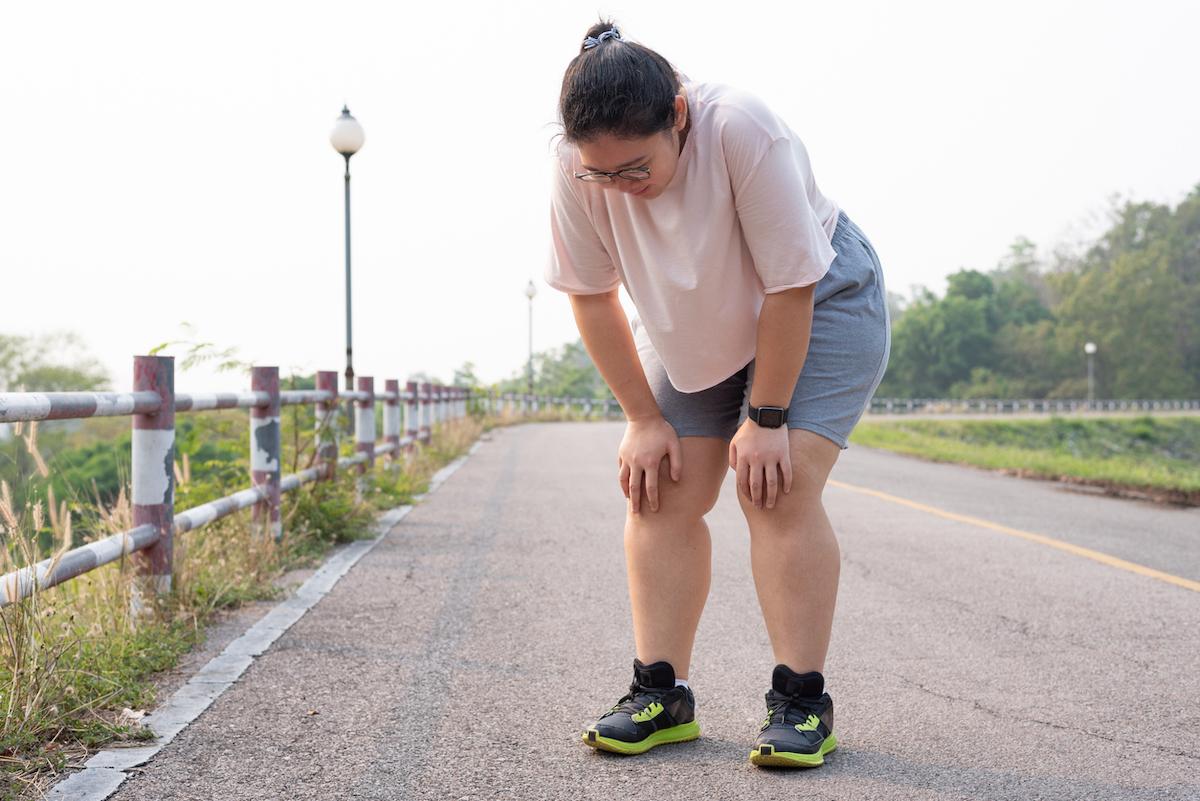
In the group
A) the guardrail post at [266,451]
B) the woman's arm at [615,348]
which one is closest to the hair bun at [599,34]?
the woman's arm at [615,348]

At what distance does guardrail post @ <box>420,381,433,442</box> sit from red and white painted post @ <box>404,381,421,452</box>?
38 centimetres

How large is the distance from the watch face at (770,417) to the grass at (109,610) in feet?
5.74

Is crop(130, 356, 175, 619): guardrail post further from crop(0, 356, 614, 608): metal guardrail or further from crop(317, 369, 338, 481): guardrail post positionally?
crop(317, 369, 338, 481): guardrail post

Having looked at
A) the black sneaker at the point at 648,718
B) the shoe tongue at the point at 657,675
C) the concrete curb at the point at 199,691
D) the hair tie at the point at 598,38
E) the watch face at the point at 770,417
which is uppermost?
the hair tie at the point at 598,38

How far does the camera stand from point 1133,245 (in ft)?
325

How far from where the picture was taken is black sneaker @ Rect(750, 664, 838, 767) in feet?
8.99

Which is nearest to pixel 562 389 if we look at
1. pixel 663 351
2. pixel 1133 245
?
pixel 663 351

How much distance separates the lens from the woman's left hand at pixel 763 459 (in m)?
2.76

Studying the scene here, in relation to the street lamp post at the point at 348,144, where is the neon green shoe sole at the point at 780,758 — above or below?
below

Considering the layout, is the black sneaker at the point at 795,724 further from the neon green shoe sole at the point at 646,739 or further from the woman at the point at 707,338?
the neon green shoe sole at the point at 646,739

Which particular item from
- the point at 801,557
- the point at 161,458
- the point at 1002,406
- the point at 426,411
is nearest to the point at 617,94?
the point at 801,557

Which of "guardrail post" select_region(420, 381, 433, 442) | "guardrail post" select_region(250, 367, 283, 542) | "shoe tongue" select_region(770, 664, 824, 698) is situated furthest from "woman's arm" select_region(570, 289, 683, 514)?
"guardrail post" select_region(420, 381, 433, 442)

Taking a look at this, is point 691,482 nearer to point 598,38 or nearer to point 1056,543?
point 598,38

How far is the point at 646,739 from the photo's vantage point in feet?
9.54
